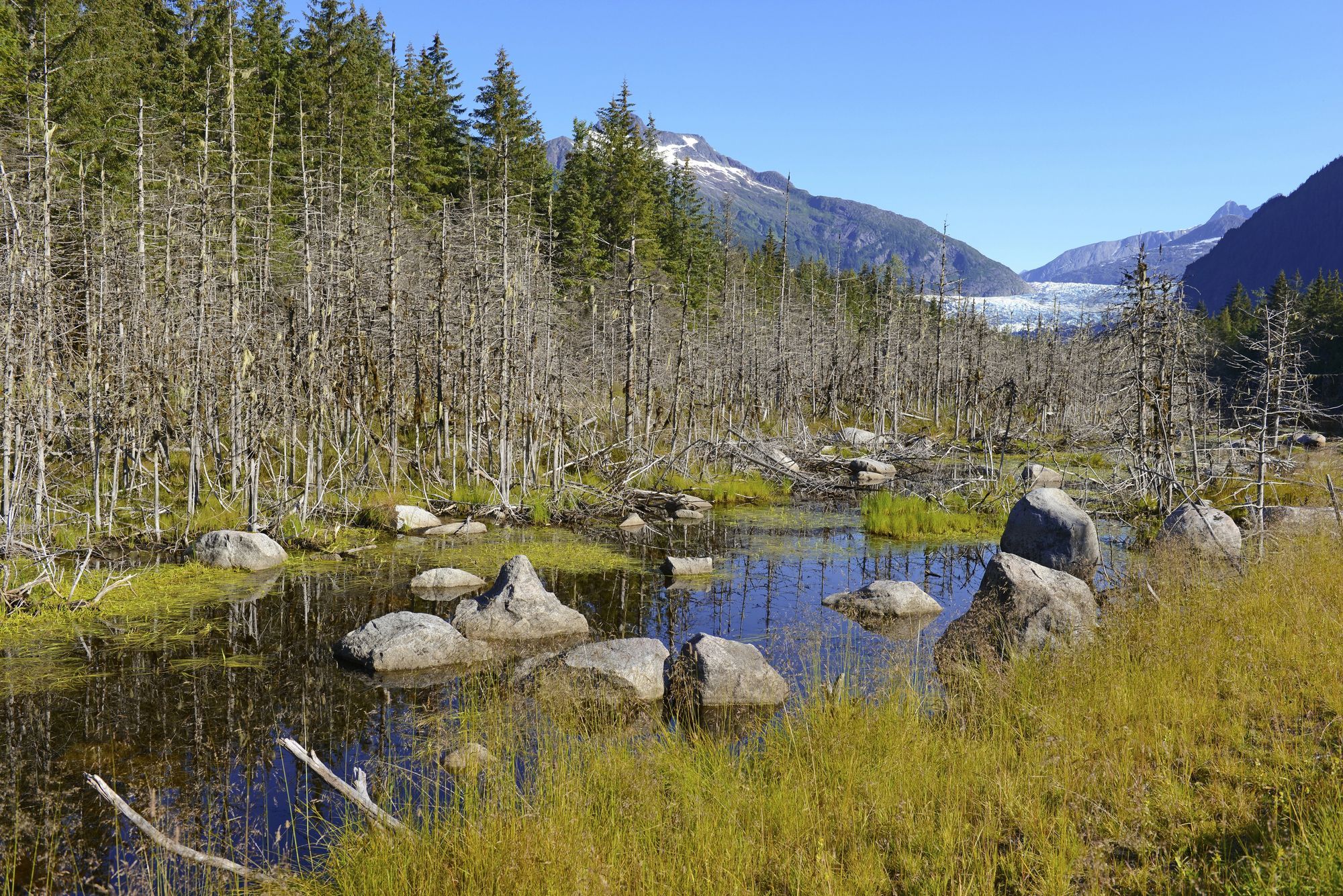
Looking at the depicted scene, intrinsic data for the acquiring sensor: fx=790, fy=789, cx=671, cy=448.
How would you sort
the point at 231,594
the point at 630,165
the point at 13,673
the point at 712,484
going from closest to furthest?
the point at 13,673 → the point at 231,594 → the point at 712,484 → the point at 630,165

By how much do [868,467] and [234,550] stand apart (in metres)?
21.3

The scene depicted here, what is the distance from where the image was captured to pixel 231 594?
11.9 metres

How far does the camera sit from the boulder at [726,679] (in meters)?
8.13

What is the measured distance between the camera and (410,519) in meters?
17.2

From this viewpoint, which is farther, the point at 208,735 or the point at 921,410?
the point at 921,410

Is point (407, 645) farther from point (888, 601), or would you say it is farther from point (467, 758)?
point (888, 601)

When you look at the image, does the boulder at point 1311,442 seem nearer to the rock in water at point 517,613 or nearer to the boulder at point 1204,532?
the boulder at point 1204,532

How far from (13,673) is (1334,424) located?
7292 centimetres

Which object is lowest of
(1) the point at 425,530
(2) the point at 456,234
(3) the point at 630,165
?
(1) the point at 425,530

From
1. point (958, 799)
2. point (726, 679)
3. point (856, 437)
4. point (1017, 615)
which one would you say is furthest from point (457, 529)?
point (856, 437)

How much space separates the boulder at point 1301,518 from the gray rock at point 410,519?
1605 cm

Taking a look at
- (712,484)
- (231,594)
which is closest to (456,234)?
(712,484)

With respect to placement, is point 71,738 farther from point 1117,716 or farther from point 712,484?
point 712,484

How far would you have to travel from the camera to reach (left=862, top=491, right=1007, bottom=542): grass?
60.2 feet
